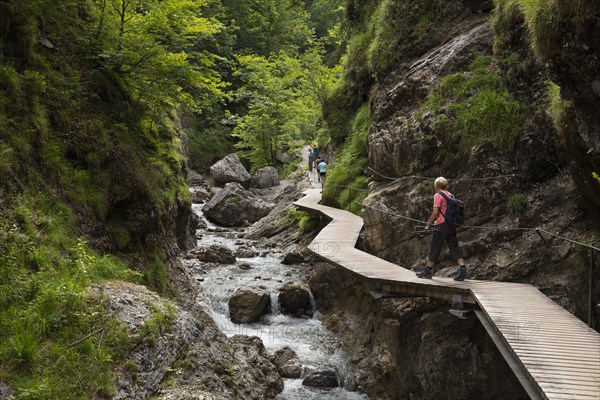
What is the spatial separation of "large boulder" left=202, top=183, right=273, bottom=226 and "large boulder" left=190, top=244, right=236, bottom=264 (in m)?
6.85

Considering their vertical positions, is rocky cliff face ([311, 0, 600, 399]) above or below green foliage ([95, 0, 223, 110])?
below

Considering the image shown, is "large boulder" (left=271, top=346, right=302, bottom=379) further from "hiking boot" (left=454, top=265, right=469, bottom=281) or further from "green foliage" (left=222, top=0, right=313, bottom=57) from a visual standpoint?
"green foliage" (left=222, top=0, right=313, bottom=57)

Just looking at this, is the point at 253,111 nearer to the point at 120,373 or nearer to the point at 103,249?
the point at 103,249

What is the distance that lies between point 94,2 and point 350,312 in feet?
37.6

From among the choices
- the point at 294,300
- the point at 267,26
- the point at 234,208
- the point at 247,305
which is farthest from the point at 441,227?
the point at 267,26

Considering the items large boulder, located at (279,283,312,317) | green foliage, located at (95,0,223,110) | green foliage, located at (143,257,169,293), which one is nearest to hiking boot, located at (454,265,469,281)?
green foliage, located at (143,257,169,293)

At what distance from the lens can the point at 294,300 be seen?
15.1 metres

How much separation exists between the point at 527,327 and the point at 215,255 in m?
14.0

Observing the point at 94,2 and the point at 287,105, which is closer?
the point at 94,2

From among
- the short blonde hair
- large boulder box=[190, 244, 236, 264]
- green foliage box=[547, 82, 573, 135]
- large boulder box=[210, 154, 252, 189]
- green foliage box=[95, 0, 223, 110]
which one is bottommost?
large boulder box=[190, 244, 236, 264]

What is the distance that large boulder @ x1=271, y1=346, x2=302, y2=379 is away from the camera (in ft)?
37.5

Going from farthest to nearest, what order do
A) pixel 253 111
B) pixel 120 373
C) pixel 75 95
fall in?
pixel 253 111 < pixel 75 95 < pixel 120 373

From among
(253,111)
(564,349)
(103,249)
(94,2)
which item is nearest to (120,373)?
(103,249)

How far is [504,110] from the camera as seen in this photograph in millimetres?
10680
